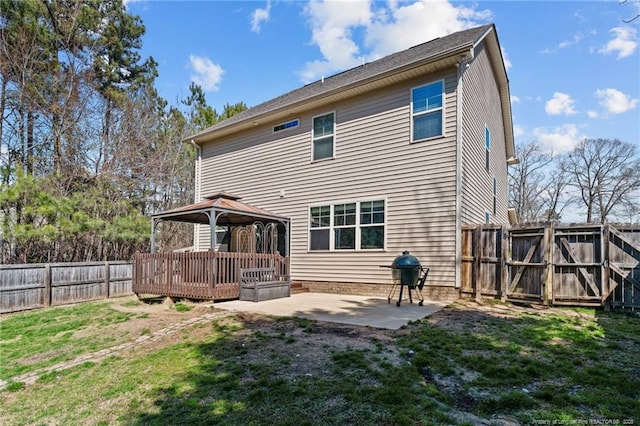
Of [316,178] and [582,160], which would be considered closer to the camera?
[316,178]

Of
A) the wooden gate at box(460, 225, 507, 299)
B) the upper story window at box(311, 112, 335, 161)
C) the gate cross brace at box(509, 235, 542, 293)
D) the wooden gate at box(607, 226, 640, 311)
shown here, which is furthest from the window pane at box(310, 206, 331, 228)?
the wooden gate at box(607, 226, 640, 311)

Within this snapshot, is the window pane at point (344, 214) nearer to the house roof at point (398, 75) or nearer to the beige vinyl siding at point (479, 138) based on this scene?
the beige vinyl siding at point (479, 138)

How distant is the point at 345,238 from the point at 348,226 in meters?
0.35

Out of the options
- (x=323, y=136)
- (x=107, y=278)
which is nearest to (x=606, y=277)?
(x=323, y=136)

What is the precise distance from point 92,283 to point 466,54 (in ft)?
37.9

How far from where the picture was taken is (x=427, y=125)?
9.00 metres

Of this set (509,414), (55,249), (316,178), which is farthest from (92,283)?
(509,414)

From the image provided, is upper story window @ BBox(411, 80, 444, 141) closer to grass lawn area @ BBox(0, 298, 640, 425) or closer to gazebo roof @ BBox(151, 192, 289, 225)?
gazebo roof @ BBox(151, 192, 289, 225)

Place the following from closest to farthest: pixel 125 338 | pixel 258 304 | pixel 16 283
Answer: pixel 125 338
pixel 258 304
pixel 16 283

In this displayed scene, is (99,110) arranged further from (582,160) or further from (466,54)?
(582,160)

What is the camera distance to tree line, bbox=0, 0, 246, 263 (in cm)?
1098

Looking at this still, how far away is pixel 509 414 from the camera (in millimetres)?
2746

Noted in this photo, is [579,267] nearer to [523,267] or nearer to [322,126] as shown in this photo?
[523,267]

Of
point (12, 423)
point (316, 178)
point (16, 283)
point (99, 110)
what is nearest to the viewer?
point (12, 423)
